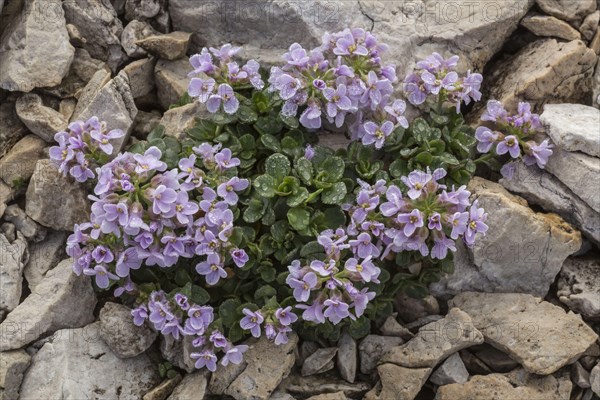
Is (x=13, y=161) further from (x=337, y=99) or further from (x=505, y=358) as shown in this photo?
(x=505, y=358)

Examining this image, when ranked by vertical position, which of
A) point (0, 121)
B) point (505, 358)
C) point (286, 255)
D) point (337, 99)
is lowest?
point (505, 358)

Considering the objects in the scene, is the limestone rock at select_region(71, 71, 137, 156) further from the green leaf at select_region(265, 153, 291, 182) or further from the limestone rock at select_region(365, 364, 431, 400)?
the limestone rock at select_region(365, 364, 431, 400)

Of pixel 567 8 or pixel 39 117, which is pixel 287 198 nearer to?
pixel 39 117

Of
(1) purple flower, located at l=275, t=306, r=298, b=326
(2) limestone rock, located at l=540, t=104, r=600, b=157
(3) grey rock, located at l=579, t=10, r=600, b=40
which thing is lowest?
(1) purple flower, located at l=275, t=306, r=298, b=326

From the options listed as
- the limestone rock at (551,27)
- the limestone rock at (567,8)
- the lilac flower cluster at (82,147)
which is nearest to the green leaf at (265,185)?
the lilac flower cluster at (82,147)

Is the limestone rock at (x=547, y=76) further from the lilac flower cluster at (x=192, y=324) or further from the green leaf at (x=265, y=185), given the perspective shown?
the lilac flower cluster at (x=192, y=324)

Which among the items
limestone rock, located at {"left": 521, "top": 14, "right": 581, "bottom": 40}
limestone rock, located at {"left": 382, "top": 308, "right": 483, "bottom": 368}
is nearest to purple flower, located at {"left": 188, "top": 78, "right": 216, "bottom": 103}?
limestone rock, located at {"left": 382, "top": 308, "right": 483, "bottom": 368}

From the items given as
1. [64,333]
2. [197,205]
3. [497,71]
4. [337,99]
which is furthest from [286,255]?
[497,71]
